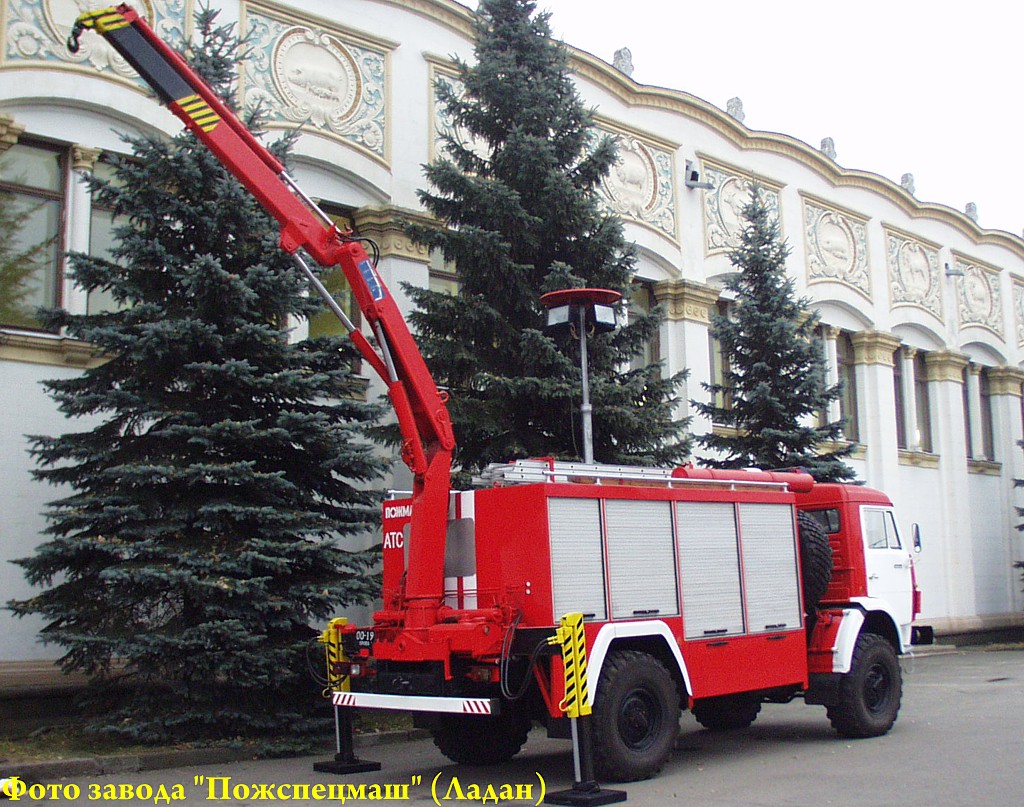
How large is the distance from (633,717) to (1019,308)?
30.1 meters

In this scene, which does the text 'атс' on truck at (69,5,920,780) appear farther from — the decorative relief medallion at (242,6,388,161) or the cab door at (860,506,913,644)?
the decorative relief medallion at (242,6,388,161)

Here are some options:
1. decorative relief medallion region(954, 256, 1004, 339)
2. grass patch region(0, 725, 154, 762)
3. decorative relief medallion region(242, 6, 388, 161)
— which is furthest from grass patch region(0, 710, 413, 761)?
decorative relief medallion region(954, 256, 1004, 339)

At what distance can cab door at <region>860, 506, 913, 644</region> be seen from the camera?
13.8 m

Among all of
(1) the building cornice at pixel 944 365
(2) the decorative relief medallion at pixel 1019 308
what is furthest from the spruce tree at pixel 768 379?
(2) the decorative relief medallion at pixel 1019 308

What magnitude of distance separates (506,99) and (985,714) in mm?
10685

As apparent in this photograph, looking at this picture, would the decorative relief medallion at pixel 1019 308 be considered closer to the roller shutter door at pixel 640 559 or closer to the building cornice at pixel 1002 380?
the building cornice at pixel 1002 380

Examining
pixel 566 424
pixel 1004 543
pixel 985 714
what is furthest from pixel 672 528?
pixel 1004 543

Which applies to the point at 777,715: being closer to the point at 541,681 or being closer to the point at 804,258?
the point at 541,681

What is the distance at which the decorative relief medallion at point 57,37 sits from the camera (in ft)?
48.2

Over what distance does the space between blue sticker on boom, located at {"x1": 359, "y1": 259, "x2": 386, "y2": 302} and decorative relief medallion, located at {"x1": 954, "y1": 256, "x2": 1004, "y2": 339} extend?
25569 mm

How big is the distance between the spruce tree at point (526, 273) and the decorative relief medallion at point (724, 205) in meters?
8.65

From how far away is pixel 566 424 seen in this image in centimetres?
1614

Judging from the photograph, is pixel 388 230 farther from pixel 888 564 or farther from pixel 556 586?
pixel 556 586

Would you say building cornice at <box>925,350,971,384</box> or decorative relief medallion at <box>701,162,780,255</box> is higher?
decorative relief medallion at <box>701,162,780,255</box>
